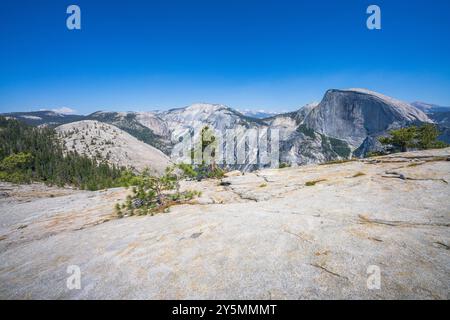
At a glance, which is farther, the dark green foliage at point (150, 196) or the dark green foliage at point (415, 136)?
the dark green foliage at point (415, 136)

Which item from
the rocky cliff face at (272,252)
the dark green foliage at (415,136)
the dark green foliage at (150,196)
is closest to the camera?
the rocky cliff face at (272,252)

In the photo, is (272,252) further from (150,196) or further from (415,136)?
(415,136)

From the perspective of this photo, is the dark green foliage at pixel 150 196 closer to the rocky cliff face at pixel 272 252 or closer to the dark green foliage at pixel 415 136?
the rocky cliff face at pixel 272 252

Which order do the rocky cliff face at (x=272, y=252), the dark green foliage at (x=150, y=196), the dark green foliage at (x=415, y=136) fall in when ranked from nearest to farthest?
the rocky cliff face at (x=272, y=252), the dark green foliage at (x=150, y=196), the dark green foliage at (x=415, y=136)

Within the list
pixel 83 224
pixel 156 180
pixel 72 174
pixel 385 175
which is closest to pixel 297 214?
pixel 385 175

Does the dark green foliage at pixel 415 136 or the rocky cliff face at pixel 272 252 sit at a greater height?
the dark green foliage at pixel 415 136

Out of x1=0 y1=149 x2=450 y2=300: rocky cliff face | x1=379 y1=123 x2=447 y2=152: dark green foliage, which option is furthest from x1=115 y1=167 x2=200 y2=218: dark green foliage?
x1=379 y1=123 x2=447 y2=152: dark green foliage

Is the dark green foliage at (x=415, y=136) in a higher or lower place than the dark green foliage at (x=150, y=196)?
higher

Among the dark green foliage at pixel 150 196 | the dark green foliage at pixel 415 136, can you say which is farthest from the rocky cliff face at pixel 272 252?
the dark green foliage at pixel 415 136

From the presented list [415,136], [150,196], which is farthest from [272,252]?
[415,136]

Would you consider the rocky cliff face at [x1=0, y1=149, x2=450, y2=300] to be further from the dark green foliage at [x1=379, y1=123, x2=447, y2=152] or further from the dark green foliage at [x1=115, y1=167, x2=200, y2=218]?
the dark green foliage at [x1=379, y1=123, x2=447, y2=152]
